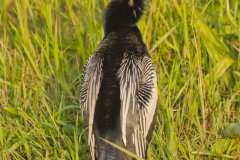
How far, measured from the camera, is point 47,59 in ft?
16.4

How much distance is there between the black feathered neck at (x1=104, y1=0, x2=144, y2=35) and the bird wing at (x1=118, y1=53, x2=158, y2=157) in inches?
12.3

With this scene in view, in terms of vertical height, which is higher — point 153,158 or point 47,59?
point 47,59

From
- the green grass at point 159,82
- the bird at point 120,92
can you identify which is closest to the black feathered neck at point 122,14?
the bird at point 120,92

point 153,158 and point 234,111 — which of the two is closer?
point 153,158

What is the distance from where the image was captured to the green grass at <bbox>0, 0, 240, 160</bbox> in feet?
14.4

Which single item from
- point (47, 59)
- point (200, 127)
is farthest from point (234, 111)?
point (47, 59)

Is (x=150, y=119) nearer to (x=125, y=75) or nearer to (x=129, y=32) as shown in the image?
(x=125, y=75)

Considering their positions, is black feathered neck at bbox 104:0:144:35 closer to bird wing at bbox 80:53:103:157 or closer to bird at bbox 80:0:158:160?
bird at bbox 80:0:158:160

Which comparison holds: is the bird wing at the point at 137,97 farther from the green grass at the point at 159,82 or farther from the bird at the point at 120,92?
the green grass at the point at 159,82

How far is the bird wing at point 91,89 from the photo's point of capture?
13.3 ft

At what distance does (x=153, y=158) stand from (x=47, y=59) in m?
1.22

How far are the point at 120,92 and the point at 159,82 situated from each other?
88 centimetres

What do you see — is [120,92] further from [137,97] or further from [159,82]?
[159,82]

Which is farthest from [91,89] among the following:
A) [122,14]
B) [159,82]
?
[159,82]
